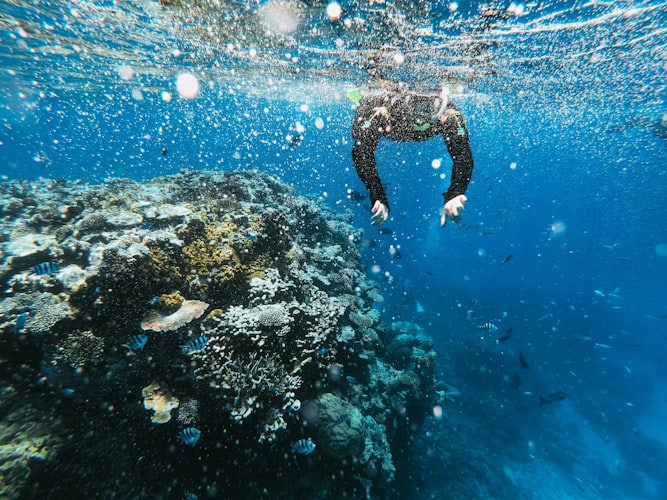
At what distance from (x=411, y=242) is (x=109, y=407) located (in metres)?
67.4

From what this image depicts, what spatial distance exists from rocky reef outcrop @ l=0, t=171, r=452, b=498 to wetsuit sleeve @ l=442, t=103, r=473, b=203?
11.2ft

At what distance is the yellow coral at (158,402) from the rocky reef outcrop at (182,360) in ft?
0.06

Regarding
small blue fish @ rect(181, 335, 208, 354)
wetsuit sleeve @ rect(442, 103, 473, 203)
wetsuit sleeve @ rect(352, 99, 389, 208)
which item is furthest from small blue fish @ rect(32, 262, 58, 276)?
wetsuit sleeve @ rect(442, 103, 473, 203)

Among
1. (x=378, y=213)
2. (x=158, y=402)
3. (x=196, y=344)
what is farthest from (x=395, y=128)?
(x=158, y=402)

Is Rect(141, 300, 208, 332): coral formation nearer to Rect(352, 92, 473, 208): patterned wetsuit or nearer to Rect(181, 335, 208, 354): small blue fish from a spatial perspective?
Rect(181, 335, 208, 354): small blue fish

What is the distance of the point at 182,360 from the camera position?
4.54m

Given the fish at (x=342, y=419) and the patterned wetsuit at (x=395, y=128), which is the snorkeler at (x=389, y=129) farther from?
the fish at (x=342, y=419)

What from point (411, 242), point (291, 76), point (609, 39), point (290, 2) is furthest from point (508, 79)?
point (411, 242)

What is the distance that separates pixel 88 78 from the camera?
77.9ft

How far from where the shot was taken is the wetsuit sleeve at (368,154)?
10.9ft

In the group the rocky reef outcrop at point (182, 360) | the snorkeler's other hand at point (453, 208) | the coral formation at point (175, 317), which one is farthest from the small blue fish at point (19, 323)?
the snorkeler's other hand at point (453, 208)

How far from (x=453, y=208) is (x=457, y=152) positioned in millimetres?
796

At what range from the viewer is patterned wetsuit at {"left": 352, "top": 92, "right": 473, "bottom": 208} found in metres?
3.31

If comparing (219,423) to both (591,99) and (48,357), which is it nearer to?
(48,357)
